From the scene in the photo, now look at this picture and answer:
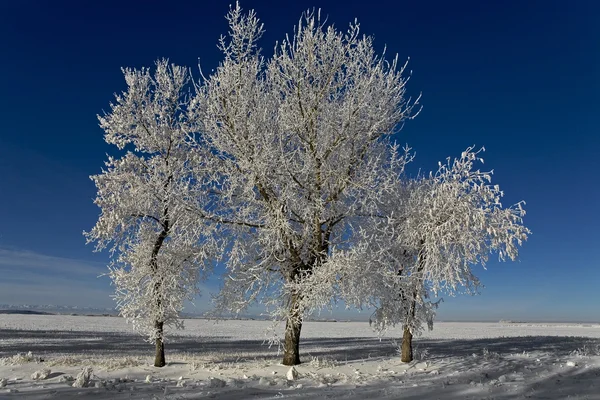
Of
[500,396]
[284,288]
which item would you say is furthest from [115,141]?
[500,396]

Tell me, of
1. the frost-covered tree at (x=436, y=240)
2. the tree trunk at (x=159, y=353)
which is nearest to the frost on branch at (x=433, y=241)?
the frost-covered tree at (x=436, y=240)

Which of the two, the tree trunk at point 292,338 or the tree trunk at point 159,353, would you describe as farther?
the tree trunk at point 159,353

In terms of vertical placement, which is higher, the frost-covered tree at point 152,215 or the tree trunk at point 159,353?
the frost-covered tree at point 152,215

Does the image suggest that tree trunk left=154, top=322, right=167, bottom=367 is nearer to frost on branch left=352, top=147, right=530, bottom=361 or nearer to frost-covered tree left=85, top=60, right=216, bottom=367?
frost-covered tree left=85, top=60, right=216, bottom=367

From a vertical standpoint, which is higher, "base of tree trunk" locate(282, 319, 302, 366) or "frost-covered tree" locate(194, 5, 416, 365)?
"frost-covered tree" locate(194, 5, 416, 365)

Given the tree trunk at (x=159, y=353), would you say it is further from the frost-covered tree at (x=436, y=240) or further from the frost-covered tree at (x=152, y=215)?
the frost-covered tree at (x=436, y=240)

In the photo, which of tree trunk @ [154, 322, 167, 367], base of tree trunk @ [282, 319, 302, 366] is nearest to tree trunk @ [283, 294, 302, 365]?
base of tree trunk @ [282, 319, 302, 366]

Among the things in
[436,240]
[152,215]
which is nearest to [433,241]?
[436,240]

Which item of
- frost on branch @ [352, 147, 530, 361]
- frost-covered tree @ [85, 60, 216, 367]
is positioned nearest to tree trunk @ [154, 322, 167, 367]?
frost-covered tree @ [85, 60, 216, 367]

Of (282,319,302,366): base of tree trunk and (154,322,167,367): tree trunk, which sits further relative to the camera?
(154,322,167,367): tree trunk

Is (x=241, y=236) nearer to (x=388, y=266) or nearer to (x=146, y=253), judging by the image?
(x=146, y=253)

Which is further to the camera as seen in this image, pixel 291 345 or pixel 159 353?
pixel 159 353

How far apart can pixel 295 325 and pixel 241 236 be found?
3.21 metres

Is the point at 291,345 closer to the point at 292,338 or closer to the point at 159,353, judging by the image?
the point at 292,338
